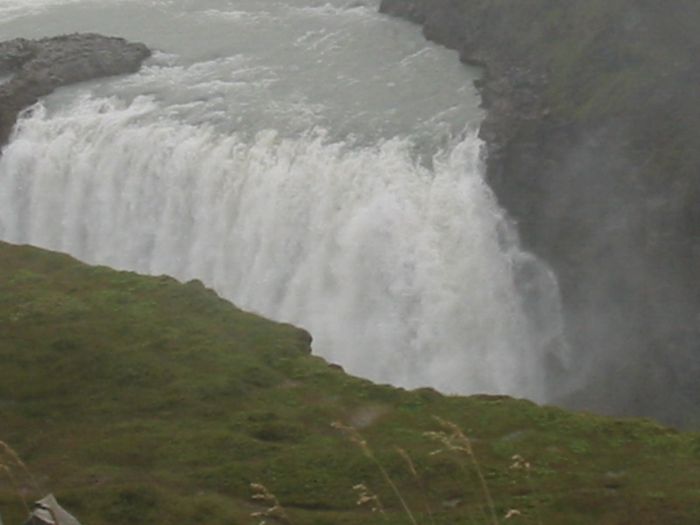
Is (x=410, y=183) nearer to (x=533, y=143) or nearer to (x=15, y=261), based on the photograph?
(x=533, y=143)

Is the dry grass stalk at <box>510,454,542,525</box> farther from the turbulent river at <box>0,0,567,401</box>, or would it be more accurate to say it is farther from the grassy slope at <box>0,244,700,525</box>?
the turbulent river at <box>0,0,567,401</box>

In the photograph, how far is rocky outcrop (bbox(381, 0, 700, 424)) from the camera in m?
32.9

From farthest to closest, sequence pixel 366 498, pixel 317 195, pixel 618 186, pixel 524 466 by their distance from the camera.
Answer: pixel 317 195, pixel 618 186, pixel 524 466, pixel 366 498

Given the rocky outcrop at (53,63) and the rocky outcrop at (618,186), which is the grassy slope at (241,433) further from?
the rocky outcrop at (53,63)

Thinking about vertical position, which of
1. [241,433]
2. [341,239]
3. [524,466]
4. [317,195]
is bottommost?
[341,239]

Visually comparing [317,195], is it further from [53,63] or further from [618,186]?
[53,63]

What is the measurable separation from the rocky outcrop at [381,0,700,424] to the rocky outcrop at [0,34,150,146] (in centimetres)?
1879

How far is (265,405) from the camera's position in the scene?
2259cm

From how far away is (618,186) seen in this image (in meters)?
34.8

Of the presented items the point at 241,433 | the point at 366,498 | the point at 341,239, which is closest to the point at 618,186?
the point at 341,239

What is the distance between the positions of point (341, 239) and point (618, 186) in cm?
957

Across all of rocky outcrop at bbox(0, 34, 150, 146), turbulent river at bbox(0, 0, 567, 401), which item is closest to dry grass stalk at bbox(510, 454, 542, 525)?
turbulent river at bbox(0, 0, 567, 401)

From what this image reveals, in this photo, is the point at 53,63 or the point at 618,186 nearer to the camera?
the point at 618,186

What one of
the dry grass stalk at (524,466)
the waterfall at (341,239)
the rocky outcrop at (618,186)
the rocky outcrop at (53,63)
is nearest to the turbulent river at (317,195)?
the waterfall at (341,239)
